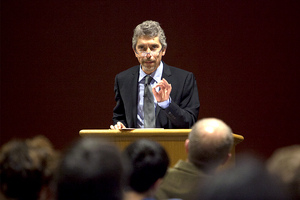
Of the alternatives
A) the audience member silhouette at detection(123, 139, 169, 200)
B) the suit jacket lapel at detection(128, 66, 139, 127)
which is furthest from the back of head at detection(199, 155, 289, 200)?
the suit jacket lapel at detection(128, 66, 139, 127)

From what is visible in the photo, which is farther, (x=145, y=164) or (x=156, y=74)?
(x=156, y=74)

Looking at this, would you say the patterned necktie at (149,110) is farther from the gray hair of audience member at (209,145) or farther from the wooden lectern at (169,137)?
the gray hair of audience member at (209,145)

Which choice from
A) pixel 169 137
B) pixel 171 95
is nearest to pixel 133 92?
pixel 171 95

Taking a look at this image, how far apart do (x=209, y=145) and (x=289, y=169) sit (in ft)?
2.22

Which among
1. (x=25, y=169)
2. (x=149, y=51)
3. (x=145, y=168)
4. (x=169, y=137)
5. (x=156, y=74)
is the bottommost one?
(x=169, y=137)

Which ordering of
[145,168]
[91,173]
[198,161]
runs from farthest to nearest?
[198,161] < [145,168] < [91,173]

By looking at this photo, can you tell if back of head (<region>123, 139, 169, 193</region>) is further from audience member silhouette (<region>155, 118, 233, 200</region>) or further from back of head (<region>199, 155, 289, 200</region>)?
back of head (<region>199, 155, 289, 200</region>)

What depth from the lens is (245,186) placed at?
2.55 feet

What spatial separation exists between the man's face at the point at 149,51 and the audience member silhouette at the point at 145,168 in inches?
68.0

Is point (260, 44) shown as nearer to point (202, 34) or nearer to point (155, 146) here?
point (202, 34)

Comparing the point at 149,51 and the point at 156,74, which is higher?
the point at 149,51

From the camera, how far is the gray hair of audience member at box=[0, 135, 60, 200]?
48.6 inches

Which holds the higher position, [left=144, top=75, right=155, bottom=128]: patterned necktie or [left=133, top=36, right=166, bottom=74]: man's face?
Answer: [left=133, top=36, right=166, bottom=74]: man's face

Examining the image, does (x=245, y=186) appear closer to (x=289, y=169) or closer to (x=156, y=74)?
(x=289, y=169)
